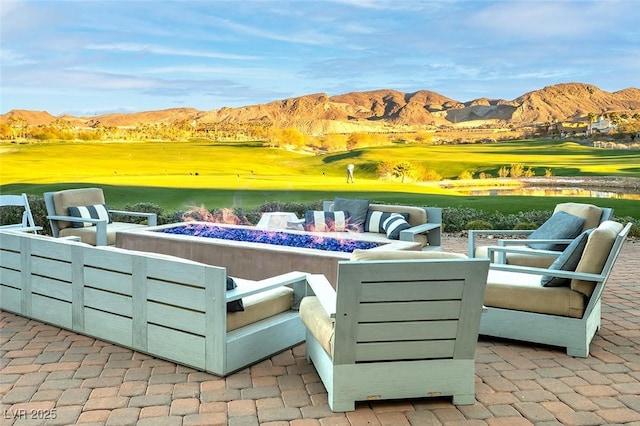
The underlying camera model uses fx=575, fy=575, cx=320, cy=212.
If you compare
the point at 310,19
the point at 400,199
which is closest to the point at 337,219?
the point at 400,199

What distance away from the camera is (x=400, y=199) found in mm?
14039

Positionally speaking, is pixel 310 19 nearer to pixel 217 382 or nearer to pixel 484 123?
pixel 484 123

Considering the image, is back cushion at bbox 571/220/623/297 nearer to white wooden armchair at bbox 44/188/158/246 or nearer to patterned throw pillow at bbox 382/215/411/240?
patterned throw pillow at bbox 382/215/411/240

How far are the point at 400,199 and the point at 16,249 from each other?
10.6 metres

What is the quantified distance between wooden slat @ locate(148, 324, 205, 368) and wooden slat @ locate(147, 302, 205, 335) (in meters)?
0.04

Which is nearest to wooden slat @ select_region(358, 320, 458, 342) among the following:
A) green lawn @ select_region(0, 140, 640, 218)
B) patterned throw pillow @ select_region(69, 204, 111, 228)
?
patterned throw pillow @ select_region(69, 204, 111, 228)

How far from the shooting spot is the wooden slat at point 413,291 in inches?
105

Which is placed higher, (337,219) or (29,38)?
(29,38)

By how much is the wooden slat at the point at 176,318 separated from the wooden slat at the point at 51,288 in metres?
0.89

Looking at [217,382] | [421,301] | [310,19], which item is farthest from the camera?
[310,19]

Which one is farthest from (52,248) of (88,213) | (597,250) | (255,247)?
(597,250)

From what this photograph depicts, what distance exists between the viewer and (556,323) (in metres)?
3.71

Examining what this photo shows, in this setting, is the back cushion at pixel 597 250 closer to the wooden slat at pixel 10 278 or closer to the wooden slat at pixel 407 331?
the wooden slat at pixel 407 331

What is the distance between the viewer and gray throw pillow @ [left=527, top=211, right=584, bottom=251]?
4895mm
